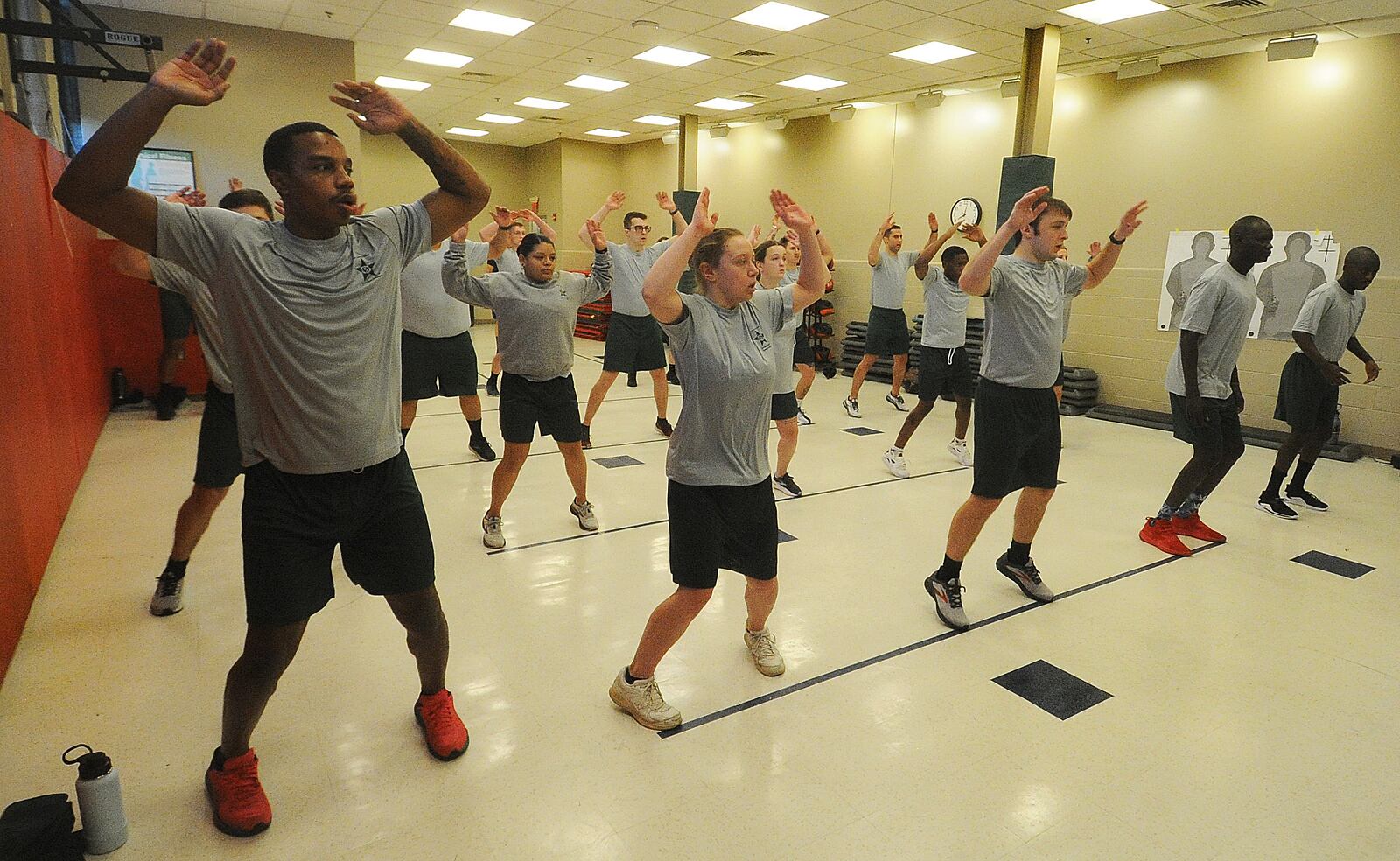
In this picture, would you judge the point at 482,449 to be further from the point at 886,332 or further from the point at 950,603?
the point at 886,332

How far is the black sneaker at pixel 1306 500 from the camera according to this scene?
198 inches

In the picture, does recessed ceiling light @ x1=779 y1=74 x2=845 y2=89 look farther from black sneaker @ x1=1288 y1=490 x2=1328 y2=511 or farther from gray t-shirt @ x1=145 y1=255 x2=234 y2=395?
gray t-shirt @ x1=145 y1=255 x2=234 y2=395

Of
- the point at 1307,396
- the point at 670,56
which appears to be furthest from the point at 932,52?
the point at 1307,396

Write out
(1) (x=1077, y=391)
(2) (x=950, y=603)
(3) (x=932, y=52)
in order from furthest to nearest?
(1) (x=1077, y=391) < (3) (x=932, y=52) < (2) (x=950, y=603)

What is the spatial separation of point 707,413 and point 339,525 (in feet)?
3.25

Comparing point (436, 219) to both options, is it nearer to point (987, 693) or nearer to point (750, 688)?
point (750, 688)

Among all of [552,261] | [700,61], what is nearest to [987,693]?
[552,261]

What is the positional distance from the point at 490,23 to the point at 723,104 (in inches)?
174

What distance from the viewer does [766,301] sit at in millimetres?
2492

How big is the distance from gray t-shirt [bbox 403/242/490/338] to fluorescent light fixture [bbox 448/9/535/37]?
12.5 ft

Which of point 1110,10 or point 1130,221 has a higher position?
point 1110,10

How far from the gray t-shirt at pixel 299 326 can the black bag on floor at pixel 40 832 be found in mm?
867

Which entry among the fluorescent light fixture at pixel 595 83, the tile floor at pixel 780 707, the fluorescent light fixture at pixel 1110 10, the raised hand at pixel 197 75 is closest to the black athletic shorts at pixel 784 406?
the tile floor at pixel 780 707

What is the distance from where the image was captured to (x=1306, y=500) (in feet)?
16.6
